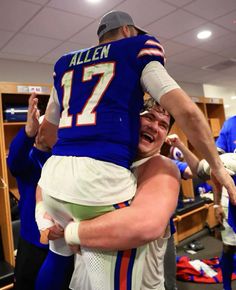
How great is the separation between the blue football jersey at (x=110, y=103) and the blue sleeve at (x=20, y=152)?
55cm

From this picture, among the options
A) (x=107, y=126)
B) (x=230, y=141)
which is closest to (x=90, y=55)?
(x=107, y=126)

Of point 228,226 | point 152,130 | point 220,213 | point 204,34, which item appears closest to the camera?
point 152,130

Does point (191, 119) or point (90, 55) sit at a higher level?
point (90, 55)

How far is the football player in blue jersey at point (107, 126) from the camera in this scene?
0.83 meters

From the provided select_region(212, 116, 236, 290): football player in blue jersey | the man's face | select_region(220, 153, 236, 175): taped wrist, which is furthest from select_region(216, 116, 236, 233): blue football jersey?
the man's face

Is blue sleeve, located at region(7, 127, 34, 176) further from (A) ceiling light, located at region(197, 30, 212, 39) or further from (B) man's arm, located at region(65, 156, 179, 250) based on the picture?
(A) ceiling light, located at region(197, 30, 212, 39)

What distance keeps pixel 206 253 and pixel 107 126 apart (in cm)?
313

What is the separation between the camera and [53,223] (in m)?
1.01

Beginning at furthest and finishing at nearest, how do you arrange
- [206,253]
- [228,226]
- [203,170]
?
[206,253]
[228,226]
[203,170]

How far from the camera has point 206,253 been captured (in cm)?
340

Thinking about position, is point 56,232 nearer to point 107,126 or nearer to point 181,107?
point 107,126

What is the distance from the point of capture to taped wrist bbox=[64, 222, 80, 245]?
849mm

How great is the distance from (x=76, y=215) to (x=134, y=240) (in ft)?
0.66

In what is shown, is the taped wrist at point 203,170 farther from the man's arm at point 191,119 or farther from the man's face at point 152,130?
the man's arm at point 191,119
